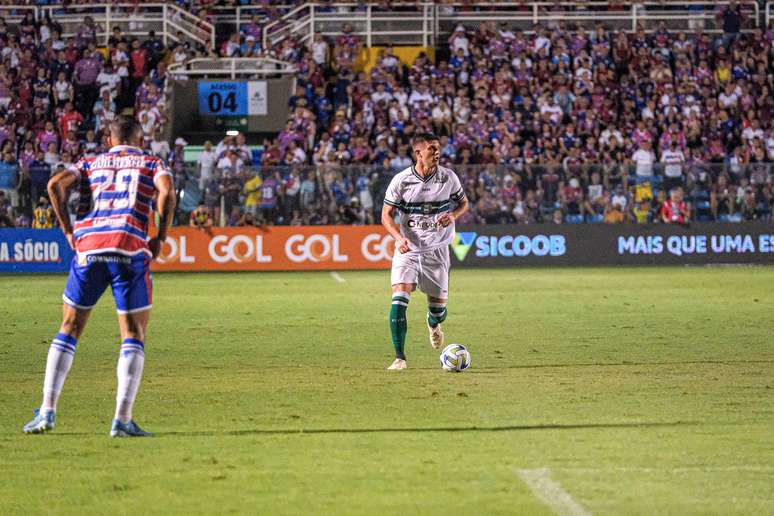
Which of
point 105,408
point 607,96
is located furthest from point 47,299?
point 607,96

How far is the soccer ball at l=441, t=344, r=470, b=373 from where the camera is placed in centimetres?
1162

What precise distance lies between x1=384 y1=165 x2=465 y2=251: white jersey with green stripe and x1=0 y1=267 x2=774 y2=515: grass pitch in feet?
4.16

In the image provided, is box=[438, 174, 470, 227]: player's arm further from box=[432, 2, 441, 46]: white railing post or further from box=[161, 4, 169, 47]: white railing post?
box=[432, 2, 441, 46]: white railing post

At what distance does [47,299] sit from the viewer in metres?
21.1

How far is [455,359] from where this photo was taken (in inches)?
457

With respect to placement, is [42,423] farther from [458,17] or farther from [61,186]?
[458,17]

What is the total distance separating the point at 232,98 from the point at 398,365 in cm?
2362

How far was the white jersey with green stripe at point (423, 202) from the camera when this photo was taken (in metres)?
12.2

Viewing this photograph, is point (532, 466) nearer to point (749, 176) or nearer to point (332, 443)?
point (332, 443)

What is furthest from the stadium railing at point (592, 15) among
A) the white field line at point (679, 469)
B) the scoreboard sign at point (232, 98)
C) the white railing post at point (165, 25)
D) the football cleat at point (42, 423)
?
the white field line at point (679, 469)

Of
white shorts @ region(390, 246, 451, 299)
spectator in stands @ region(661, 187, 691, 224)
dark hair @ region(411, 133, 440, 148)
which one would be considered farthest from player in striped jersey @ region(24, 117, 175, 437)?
spectator in stands @ region(661, 187, 691, 224)

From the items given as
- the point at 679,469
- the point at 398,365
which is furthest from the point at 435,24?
the point at 679,469

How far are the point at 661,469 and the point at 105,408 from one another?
4.41 meters

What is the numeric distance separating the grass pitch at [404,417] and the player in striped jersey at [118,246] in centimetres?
44
